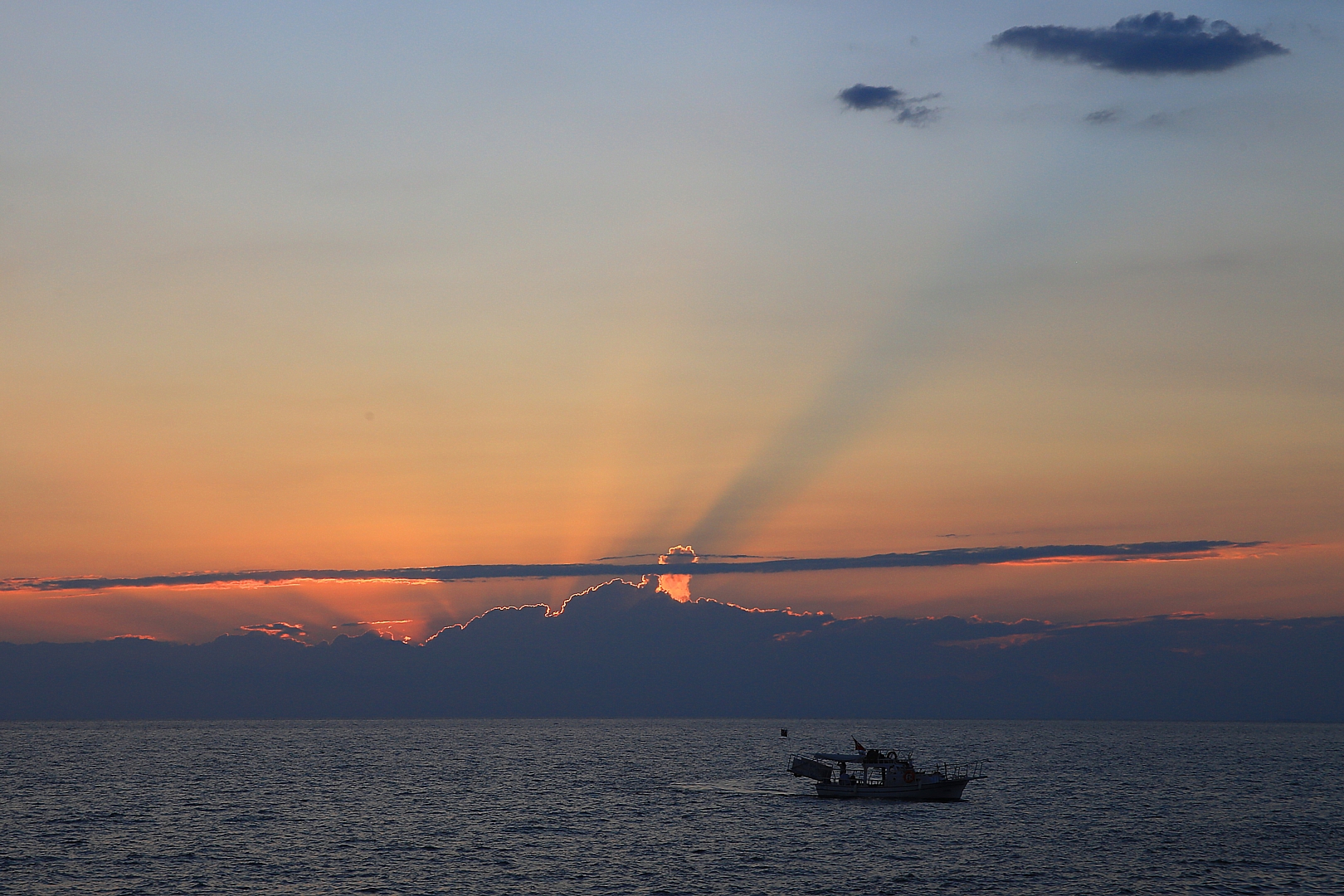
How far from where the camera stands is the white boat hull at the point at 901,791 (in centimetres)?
13875

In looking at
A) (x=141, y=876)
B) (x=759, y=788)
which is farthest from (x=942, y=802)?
(x=141, y=876)

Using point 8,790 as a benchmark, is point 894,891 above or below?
above

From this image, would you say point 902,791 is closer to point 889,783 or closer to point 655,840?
point 889,783

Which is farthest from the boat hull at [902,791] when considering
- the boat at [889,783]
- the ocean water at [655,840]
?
the ocean water at [655,840]

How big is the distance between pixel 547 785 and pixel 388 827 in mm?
55426

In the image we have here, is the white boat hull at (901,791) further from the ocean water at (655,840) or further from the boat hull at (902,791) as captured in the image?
the ocean water at (655,840)

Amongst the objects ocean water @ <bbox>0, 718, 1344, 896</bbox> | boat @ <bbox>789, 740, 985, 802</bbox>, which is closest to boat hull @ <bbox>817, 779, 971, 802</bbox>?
boat @ <bbox>789, 740, 985, 802</bbox>

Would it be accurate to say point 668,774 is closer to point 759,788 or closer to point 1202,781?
point 759,788

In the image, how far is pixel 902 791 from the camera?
13850cm

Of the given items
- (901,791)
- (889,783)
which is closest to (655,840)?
(889,783)

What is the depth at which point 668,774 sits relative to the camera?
196 metres

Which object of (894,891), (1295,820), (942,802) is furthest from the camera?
(942,802)

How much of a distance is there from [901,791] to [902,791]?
10cm

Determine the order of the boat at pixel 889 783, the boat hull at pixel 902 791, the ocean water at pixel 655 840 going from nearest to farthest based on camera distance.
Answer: the ocean water at pixel 655 840, the boat at pixel 889 783, the boat hull at pixel 902 791
